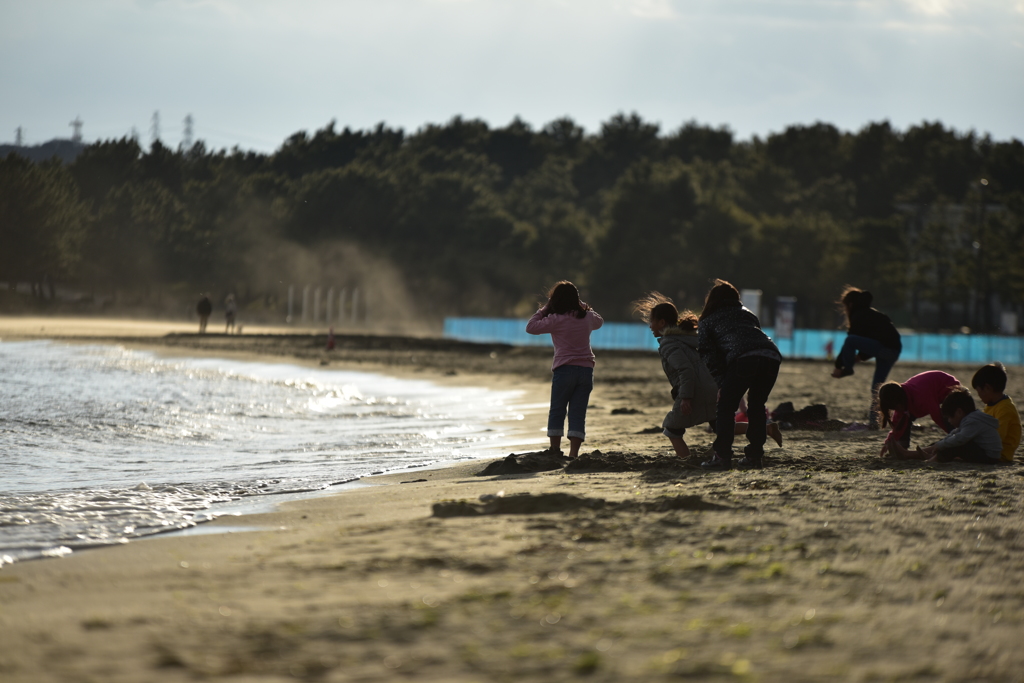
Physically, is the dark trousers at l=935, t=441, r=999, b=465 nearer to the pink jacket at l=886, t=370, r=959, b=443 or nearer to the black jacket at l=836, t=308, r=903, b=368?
the pink jacket at l=886, t=370, r=959, b=443

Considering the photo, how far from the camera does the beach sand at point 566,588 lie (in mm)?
3303

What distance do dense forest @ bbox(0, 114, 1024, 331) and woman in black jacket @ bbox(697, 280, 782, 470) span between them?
207 ft

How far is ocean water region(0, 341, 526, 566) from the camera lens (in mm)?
6691

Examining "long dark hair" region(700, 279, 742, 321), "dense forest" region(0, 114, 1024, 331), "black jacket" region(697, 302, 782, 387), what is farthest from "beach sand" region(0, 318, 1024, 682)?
"dense forest" region(0, 114, 1024, 331)

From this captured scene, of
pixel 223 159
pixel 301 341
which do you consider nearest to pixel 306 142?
pixel 223 159

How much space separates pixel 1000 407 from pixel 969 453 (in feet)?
1.64

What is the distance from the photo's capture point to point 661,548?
4.94 meters

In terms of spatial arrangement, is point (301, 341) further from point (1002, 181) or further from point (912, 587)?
point (1002, 181)

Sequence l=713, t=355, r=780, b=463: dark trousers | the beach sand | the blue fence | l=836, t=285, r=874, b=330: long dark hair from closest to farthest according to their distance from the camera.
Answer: the beach sand < l=713, t=355, r=780, b=463: dark trousers < l=836, t=285, r=874, b=330: long dark hair < the blue fence

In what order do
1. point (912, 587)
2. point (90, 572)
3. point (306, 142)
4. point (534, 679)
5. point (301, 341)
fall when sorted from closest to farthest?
point (534, 679) → point (912, 587) → point (90, 572) → point (301, 341) → point (306, 142)

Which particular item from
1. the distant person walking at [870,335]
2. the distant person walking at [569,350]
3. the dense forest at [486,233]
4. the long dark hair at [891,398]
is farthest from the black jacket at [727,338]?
the dense forest at [486,233]

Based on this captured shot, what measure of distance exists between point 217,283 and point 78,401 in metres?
71.4

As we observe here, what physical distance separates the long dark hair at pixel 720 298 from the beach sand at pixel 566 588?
1.52 metres

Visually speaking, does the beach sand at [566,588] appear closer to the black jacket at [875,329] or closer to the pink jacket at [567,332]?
the pink jacket at [567,332]
